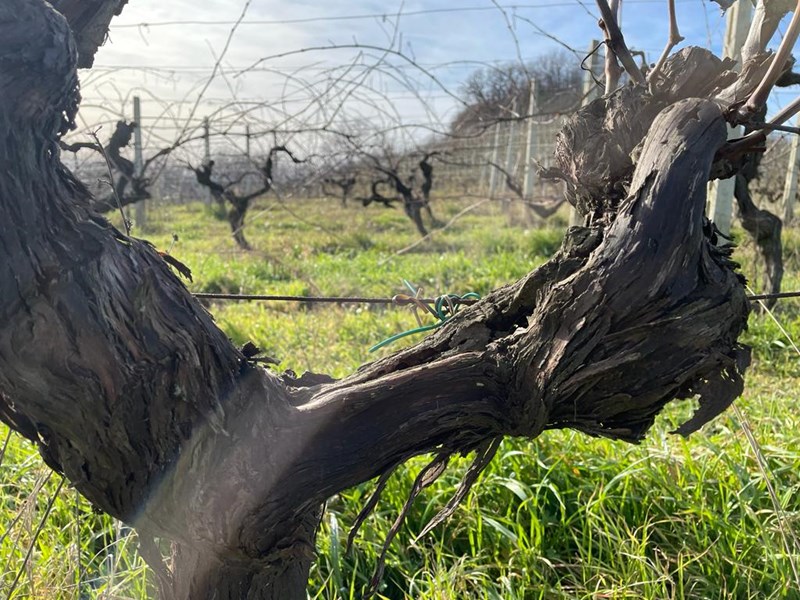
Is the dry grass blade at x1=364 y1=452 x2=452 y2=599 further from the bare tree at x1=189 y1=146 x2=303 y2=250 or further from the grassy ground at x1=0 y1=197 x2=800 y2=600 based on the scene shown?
the bare tree at x1=189 y1=146 x2=303 y2=250

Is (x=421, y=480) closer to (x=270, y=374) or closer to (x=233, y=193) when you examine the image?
(x=270, y=374)

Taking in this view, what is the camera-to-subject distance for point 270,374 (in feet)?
3.39

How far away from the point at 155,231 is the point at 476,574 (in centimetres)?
1242

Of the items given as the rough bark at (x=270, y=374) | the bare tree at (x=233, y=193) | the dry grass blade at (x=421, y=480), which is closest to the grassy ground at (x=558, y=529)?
the rough bark at (x=270, y=374)

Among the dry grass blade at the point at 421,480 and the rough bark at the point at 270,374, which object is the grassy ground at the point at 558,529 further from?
the dry grass blade at the point at 421,480

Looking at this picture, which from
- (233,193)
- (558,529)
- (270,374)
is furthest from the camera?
(233,193)

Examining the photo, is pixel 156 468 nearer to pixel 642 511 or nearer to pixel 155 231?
pixel 642 511

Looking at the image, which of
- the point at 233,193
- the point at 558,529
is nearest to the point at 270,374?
the point at 558,529

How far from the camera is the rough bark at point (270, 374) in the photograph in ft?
2.46

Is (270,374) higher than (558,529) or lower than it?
higher

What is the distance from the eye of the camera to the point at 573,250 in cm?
94

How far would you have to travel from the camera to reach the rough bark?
2.46 ft

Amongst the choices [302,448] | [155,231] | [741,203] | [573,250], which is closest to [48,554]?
[302,448]

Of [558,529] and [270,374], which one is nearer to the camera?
[270,374]
